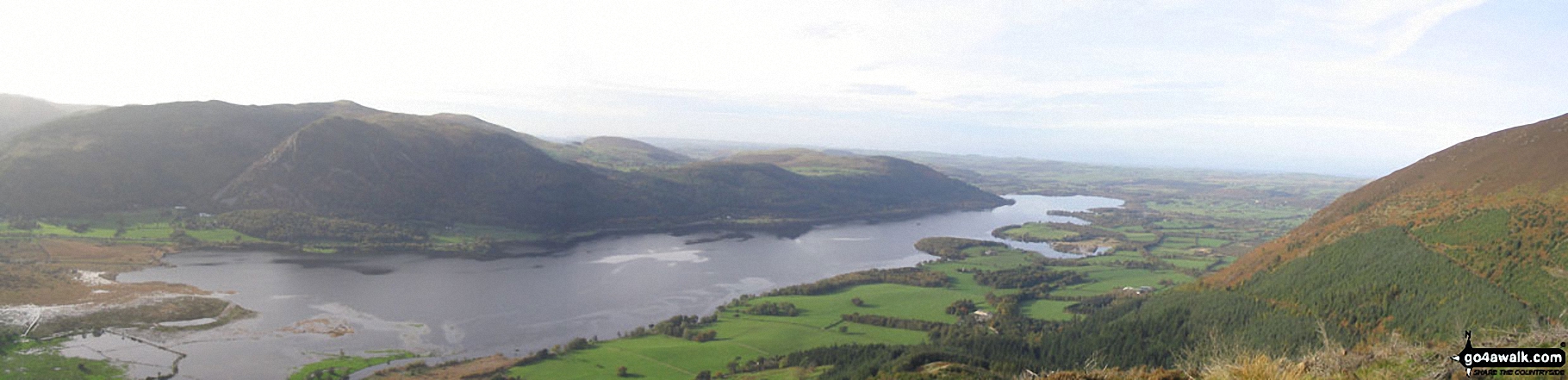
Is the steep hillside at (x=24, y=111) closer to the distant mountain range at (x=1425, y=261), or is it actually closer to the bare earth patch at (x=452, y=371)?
the bare earth patch at (x=452, y=371)

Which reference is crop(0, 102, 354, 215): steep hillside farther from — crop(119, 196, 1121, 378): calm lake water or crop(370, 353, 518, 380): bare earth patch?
crop(370, 353, 518, 380): bare earth patch

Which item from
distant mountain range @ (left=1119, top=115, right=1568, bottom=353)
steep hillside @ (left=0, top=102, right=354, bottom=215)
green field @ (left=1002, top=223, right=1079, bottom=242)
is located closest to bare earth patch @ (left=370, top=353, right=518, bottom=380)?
distant mountain range @ (left=1119, top=115, right=1568, bottom=353)

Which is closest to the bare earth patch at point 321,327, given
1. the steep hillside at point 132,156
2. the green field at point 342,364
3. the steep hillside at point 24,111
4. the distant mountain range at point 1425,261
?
the green field at point 342,364

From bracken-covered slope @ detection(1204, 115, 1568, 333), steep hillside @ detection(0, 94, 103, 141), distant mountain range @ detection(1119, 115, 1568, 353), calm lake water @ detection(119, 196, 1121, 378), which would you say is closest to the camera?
distant mountain range @ detection(1119, 115, 1568, 353)

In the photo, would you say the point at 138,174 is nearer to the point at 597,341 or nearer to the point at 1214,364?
the point at 597,341

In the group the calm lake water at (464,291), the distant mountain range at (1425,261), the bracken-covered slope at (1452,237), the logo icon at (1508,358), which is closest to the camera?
the logo icon at (1508,358)
